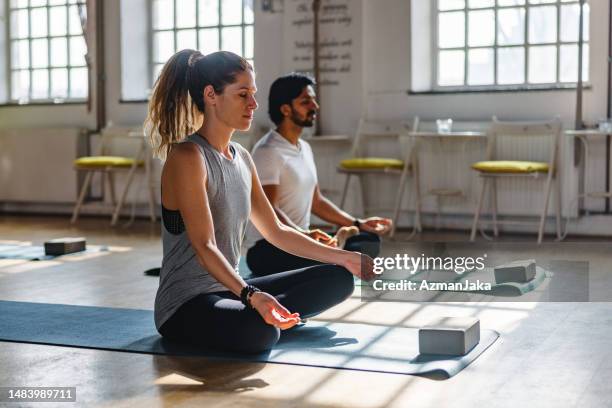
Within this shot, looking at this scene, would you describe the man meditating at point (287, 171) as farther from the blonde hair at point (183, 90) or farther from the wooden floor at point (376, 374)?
the blonde hair at point (183, 90)

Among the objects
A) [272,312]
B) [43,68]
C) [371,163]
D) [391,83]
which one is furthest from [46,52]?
[272,312]

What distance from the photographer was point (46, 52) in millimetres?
10094

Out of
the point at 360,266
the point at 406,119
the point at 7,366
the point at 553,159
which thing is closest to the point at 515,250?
the point at 553,159

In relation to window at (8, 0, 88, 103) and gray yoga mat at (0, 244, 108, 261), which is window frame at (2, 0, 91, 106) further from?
gray yoga mat at (0, 244, 108, 261)

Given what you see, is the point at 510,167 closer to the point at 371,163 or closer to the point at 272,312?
the point at 371,163

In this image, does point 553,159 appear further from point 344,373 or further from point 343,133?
point 344,373

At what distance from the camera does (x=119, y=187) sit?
938 cm

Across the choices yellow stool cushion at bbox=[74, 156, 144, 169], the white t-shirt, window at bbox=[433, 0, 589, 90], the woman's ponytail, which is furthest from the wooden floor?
yellow stool cushion at bbox=[74, 156, 144, 169]

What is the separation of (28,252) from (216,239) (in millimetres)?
3563

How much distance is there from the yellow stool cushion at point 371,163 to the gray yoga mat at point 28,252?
1963 mm

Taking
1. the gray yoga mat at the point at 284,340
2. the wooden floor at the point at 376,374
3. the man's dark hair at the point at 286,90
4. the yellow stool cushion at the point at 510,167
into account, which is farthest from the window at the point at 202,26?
the gray yoga mat at the point at 284,340

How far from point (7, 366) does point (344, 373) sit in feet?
3.80

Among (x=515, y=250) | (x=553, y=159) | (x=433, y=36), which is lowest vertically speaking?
(x=515, y=250)

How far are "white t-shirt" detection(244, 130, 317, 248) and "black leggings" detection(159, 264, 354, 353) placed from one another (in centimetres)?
91
